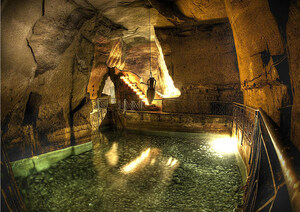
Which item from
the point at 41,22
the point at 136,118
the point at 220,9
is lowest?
the point at 136,118

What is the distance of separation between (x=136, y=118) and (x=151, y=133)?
1.34m

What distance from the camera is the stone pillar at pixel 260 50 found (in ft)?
9.60

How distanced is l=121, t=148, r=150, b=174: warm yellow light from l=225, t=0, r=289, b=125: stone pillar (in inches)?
139

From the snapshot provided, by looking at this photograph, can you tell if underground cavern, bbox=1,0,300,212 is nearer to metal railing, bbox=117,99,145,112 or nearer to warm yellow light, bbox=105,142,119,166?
warm yellow light, bbox=105,142,119,166

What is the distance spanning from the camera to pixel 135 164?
514cm

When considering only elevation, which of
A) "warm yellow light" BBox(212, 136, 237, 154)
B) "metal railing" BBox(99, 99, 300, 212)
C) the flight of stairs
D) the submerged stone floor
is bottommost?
the submerged stone floor

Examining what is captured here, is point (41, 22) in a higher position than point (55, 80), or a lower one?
higher

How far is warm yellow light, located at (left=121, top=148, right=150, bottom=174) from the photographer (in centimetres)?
473

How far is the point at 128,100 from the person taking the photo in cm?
1219

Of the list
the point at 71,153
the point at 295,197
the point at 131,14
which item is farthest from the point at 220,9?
the point at 71,153

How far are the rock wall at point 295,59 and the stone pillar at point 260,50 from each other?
0.44 meters

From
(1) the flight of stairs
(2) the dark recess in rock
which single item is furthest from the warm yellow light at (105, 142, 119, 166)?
(1) the flight of stairs

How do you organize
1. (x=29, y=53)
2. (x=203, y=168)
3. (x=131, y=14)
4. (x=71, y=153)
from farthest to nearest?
(x=131, y=14) → (x=71, y=153) → (x=203, y=168) → (x=29, y=53)

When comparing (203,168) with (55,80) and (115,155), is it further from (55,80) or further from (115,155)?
(55,80)
